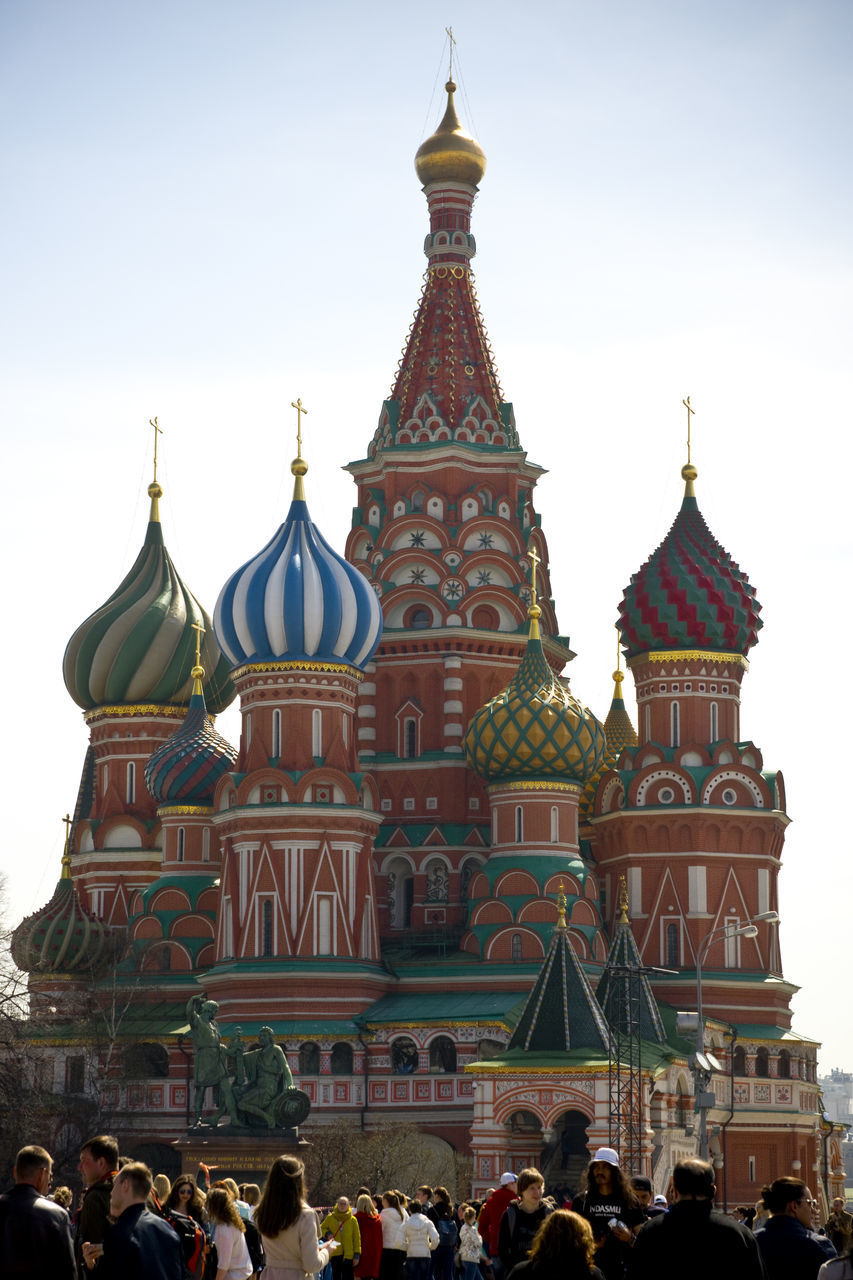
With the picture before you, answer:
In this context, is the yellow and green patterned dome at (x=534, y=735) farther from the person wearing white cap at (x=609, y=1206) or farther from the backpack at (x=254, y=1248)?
the person wearing white cap at (x=609, y=1206)

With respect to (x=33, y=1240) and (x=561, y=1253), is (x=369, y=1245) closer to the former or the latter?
(x=33, y=1240)

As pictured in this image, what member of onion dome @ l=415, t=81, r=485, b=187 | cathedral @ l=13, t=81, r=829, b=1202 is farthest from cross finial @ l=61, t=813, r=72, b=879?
onion dome @ l=415, t=81, r=485, b=187

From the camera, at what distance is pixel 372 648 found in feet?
176

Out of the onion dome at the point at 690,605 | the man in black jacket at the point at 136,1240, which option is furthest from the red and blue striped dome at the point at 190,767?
the man in black jacket at the point at 136,1240

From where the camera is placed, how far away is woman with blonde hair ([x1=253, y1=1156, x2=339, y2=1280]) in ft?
40.8

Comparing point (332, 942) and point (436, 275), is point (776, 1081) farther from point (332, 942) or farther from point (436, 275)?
point (436, 275)

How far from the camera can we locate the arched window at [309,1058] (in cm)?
5044

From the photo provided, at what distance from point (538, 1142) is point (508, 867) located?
7.93 meters

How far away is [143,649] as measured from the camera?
199 ft

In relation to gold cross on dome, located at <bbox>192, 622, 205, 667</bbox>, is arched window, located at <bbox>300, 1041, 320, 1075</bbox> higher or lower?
lower

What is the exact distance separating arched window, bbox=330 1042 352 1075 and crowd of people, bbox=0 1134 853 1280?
32561 mm

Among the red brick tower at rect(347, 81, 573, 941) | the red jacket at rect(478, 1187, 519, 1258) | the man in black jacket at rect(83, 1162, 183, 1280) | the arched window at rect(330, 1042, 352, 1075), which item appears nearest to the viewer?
the man in black jacket at rect(83, 1162, 183, 1280)

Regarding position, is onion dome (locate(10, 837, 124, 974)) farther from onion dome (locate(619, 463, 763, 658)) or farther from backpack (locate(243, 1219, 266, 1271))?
backpack (locate(243, 1219, 266, 1271))

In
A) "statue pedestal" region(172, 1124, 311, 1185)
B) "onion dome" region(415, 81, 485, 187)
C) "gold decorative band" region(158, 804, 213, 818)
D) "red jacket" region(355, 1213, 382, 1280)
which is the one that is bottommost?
"red jacket" region(355, 1213, 382, 1280)
